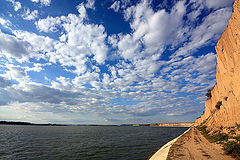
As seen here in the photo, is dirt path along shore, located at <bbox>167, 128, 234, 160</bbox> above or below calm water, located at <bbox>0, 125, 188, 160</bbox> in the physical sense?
above

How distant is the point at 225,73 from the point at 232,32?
1137 cm

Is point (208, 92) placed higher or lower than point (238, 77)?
higher

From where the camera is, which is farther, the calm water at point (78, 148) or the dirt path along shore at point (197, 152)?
the calm water at point (78, 148)

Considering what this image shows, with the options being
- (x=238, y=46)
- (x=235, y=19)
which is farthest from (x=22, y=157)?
(x=235, y=19)

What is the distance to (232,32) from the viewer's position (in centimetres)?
2808

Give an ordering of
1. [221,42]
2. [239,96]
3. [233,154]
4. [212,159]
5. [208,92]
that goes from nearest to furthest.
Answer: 1. [212,159]
2. [233,154]
3. [239,96]
4. [221,42]
5. [208,92]

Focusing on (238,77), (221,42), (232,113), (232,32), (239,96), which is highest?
(221,42)

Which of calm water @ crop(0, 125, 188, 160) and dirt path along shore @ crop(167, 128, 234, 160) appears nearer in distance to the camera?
dirt path along shore @ crop(167, 128, 234, 160)

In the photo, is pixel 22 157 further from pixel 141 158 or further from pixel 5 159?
pixel 141 158

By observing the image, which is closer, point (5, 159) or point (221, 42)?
point (5, 159)

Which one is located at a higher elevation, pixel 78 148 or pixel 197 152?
pixel 197 152

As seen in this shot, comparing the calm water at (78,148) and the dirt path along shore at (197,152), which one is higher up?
the dirt path along shore at (197,152)

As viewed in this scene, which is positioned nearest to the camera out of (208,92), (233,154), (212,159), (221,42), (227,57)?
(212,159)

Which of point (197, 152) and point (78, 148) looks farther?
point (78, 148)
